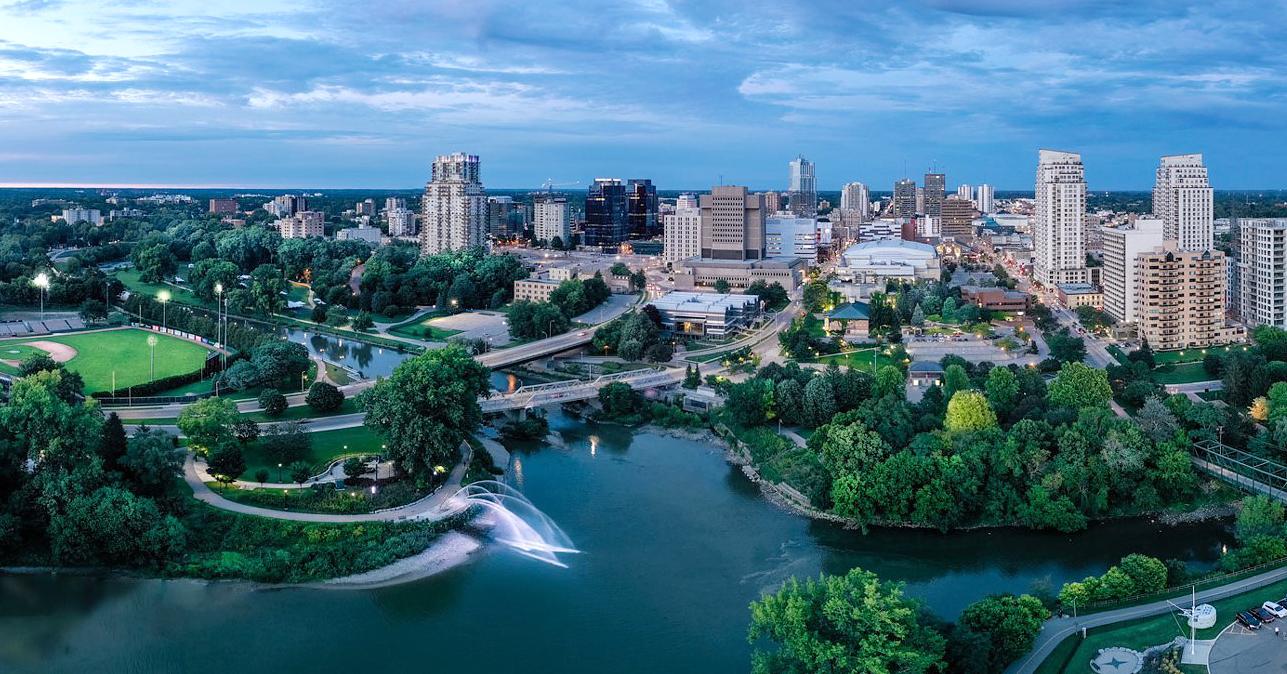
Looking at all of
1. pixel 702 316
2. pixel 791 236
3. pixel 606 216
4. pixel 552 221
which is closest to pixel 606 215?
pixel 606 216

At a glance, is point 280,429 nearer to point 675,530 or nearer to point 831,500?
point 675,530

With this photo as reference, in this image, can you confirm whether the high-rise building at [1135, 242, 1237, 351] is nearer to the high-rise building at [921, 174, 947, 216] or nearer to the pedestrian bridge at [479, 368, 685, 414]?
the pedestrian bridge at [479, 368, 685, 414]

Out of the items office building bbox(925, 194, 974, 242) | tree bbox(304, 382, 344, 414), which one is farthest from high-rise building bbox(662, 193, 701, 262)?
tree bbox(304, 382, 344, 414)

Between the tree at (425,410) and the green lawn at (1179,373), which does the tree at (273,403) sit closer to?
the tree at (425,410)

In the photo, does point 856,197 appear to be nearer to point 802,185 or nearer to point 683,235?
point 802,185

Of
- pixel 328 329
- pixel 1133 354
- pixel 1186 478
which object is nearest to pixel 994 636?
pixel 1186 478

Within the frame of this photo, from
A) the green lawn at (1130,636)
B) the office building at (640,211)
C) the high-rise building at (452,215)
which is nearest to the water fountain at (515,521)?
the green lawn at (1130,636)
